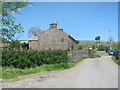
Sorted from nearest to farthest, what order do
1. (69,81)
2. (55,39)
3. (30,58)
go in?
(69,81), (30,58), (55,39)

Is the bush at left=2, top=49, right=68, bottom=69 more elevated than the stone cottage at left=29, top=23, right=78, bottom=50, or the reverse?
the stone cottage at left=29, top=23, right=78, bottom=50

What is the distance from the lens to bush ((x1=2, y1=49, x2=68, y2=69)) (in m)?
17.8

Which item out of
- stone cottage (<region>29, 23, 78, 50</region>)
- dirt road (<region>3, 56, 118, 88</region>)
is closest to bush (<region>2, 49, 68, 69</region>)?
dirt road (<region>3, 56, 118, 88</region>)

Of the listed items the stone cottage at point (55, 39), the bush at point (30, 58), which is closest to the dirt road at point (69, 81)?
the bush at point (30, 58)

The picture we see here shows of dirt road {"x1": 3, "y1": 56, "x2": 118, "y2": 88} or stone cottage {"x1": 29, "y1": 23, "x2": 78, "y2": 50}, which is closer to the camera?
dirt road {"x1": 3, "y1": 56, "x2": 118, "y2": 88}

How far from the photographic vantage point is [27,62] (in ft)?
58.3

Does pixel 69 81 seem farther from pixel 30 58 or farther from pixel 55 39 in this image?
pixel 55 39

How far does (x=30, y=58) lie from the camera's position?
1822 cm

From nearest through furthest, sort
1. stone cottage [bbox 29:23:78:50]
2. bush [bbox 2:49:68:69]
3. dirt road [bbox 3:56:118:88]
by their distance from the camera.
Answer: dirt road [bbox 3:56:118:88] → bush [bbox 2:49:68:69] → stone cottage [bbox 29:23:78:50]

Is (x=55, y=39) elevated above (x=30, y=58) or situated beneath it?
elevated above

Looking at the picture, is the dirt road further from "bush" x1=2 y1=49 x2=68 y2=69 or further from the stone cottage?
the stone cottage

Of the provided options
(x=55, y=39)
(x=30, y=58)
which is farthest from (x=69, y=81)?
(x=55, y=39)

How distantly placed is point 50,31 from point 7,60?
2711 centimetres

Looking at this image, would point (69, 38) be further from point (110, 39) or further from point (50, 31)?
point (110, 39)
